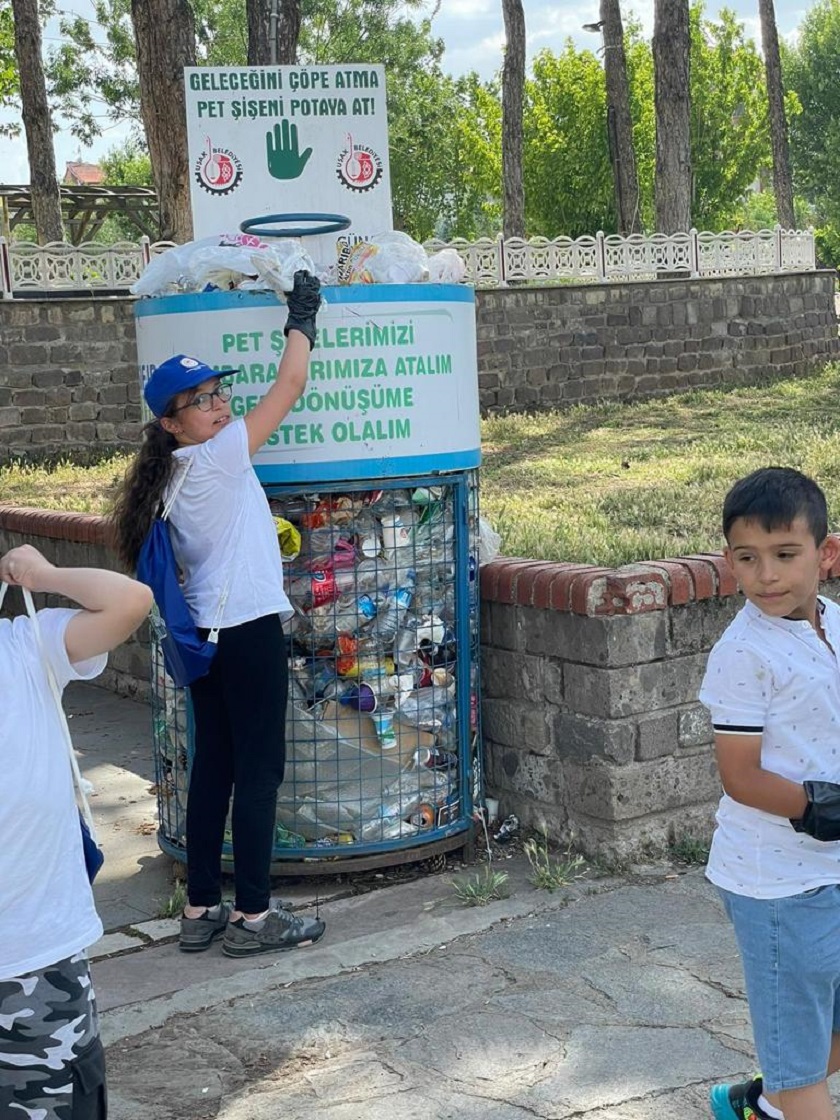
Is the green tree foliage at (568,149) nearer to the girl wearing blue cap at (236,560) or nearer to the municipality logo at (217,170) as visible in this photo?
the municipality logo at (217,170)

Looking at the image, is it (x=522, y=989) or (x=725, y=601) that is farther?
(x=725, y=601)

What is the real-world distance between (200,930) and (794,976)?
2.30 meters

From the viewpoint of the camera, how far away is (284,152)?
5.40 metres

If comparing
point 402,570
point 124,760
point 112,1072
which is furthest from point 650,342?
point 112,1072

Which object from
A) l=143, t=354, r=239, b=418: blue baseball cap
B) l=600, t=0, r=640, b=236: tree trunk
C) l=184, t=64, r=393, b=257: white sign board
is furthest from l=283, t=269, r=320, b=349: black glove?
l=600, t=0, r=640, b=236: tree trunk

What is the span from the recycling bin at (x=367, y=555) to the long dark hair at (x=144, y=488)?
400 millimetres

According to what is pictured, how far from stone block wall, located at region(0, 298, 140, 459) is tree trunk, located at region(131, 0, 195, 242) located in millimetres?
3270

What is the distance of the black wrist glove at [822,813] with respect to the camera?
2.42 metres

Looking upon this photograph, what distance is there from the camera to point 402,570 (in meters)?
4.76

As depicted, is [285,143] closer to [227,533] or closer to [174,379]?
[174,379]

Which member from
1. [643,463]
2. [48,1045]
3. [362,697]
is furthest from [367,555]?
[643,463]

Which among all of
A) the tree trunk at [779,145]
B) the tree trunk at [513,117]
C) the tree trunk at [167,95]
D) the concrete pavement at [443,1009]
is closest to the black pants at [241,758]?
the concrete pavement at [443,1009]

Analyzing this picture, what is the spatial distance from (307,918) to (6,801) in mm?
A: 2107

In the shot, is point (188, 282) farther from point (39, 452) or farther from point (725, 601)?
point (39, 452)
